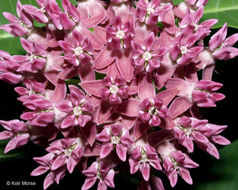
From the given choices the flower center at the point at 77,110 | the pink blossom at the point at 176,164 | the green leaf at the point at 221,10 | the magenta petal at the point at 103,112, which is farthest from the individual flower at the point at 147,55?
the green leaf at the point at 221,10

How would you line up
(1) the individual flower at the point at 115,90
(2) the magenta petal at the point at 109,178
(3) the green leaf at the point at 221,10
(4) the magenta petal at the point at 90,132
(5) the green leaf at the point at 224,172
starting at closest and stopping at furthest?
(1) the individual flower at the point at 115,90
(4) the magenta petal at the point at 90,132
(2) the magenta petal at the point at 109,178
(5) the green leaf at the point at 224,172
(3) the green leaf at the point at 221,10

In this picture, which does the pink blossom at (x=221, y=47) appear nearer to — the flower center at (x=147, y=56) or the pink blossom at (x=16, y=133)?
the flower center at (x=147, y=56)

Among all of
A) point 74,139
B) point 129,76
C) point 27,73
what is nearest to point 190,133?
point 129,76

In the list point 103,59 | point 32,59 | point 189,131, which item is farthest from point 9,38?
point 189,131

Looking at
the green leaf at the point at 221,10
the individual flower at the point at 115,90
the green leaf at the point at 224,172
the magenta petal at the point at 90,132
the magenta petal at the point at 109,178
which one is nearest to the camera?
the individual flower at the point at 115,90

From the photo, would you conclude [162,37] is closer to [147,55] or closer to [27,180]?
[147,55]

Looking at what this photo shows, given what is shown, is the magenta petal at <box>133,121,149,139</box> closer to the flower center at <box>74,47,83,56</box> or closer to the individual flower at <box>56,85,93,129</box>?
the individual flower at <box>56,85,93,129</box>

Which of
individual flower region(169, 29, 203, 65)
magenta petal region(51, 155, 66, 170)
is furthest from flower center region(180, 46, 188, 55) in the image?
magenta petal region(51, 155, 66, 170)

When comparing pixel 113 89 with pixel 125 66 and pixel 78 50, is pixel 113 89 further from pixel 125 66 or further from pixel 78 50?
pixel 78 50

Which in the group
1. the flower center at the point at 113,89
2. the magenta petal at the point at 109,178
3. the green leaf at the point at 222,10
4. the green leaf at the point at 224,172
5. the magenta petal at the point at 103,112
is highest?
the green leaf at the point at 222,10
